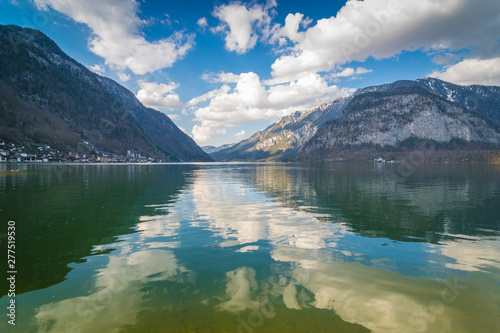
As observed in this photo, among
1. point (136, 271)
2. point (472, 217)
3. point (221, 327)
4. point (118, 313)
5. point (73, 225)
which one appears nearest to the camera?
point (221, 327)

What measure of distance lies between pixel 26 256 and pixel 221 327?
14.1m

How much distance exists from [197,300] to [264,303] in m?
2.82

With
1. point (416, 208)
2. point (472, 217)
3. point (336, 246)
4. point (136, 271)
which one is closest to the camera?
point (136, 271)

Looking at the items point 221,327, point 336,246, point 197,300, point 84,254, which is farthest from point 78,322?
point 336,246

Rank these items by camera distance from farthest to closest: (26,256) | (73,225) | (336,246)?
1. (73,225)
2. (336,246)
3. (26,256)

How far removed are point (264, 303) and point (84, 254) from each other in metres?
12.6

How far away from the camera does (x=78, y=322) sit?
8.80m

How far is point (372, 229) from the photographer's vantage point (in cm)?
2262

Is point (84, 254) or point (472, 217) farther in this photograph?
point (472, 217)

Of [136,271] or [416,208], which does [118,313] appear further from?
[416,208]

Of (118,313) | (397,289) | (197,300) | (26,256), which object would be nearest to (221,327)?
(197,300)

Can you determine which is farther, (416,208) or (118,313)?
(416,208)

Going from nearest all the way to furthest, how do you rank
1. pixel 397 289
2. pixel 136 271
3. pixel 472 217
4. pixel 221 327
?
1. pixel 221 327
2. pixel 397 289
3. pixel 136 271
4. pixel 472 217

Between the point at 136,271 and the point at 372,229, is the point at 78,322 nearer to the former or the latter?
the point at 136,271
